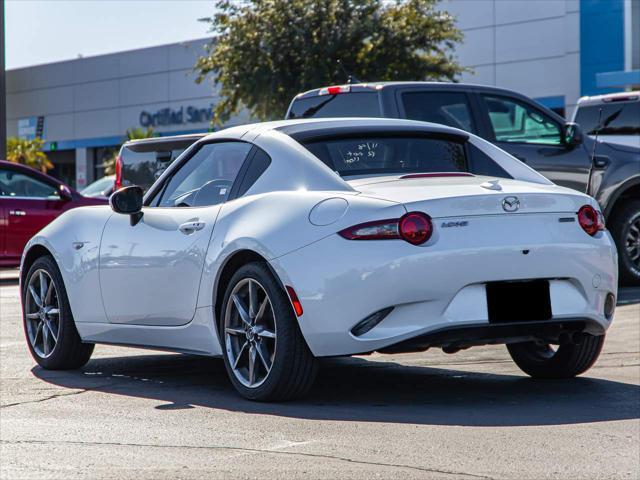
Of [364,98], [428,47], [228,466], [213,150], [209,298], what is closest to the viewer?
[228,466]

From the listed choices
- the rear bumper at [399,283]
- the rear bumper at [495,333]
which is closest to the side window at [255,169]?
the rear bumper at [399,283]

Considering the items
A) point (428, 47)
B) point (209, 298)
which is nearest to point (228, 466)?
point (209, 298)

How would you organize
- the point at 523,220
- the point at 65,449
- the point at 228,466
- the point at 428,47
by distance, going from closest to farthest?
the point at 228,466 < the point at 65,449 < the point at 523,220 < the point at 428,47

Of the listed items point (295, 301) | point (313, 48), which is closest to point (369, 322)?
point (295, 301)

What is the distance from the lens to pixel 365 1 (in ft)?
101

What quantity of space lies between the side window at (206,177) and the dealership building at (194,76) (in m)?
25.9

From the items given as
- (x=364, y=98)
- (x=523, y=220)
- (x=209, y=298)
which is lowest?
(x=209, y=298)

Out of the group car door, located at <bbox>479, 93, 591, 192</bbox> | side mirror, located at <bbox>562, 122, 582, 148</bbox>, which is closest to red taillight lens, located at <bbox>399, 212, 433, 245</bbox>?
side mirror, located at <bbox>562, 122, 582, 148</bbox>

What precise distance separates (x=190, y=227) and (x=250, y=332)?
0.78m

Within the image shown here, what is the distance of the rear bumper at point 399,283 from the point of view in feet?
19.0

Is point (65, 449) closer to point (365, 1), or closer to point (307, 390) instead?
point (307, 390)

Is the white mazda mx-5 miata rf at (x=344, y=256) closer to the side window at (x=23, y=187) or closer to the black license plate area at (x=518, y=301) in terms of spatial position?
the black license plate area at (x=518, y=301)

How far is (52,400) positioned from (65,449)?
4.64 feet

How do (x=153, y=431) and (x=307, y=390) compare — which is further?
(x=307, y=390)
